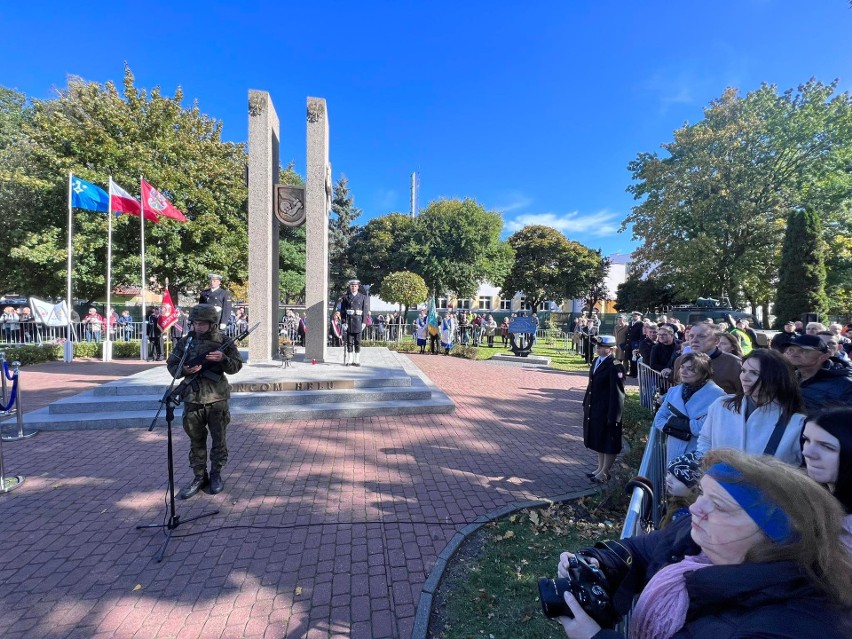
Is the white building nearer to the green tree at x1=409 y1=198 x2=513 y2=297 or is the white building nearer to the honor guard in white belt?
the green tree at x1=409 y1=198 x2=513 y2=297

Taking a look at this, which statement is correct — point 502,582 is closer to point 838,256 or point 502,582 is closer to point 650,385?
point 650,385

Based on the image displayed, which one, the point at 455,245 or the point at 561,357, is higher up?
the point at 455,245

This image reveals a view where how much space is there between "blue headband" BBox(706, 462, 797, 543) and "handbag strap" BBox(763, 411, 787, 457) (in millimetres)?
1689

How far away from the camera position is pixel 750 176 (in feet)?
74.8

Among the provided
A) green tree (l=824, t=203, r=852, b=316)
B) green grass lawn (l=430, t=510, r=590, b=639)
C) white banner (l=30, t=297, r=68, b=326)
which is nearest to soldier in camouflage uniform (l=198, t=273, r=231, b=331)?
green grass lawn (l=430, t=510, r=590, b=639)

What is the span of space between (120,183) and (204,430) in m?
19.0

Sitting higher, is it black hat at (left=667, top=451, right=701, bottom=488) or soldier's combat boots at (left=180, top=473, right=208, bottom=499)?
black hat at (left=667, top=451, right=701, bottom=488)

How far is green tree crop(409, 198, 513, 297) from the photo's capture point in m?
34.0

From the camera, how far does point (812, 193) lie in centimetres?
2316

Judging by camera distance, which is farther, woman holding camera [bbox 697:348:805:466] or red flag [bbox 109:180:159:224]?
red flag [bbox 109:180:159:224]

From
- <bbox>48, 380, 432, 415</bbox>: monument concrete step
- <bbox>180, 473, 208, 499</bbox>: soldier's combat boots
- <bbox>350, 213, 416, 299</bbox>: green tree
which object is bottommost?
<bbox>180, 473, 208, 499</bbox>: soldier's combat boots

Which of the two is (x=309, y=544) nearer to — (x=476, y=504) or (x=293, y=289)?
(x=476, y=504)

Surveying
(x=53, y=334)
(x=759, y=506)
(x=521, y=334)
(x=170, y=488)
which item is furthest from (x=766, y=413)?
(x=53, y=334)

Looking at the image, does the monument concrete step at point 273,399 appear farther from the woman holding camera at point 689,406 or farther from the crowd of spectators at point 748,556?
the crowd of spectators at point 748,556
